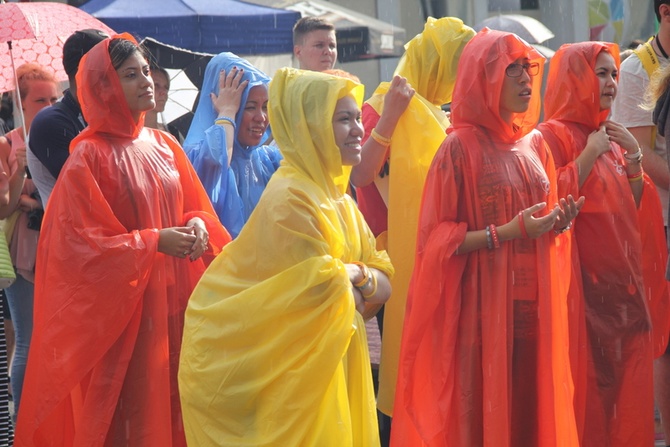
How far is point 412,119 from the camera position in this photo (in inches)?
243

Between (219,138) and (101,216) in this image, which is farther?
Answer: (219,138)

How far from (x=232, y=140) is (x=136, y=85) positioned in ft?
2.72

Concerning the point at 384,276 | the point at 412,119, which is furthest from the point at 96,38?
the point at 384,276

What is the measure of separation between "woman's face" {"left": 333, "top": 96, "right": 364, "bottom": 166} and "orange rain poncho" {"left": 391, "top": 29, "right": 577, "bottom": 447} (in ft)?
1.60

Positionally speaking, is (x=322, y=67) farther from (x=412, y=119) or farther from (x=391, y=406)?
(x=391, y=406)

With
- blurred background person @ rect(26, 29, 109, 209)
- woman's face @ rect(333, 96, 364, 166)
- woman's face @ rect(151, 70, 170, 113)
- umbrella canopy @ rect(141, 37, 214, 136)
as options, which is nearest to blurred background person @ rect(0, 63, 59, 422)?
blurred background person @ rect(26, 29, 109, 209)

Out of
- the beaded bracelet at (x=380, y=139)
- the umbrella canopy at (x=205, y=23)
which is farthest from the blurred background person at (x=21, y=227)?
the umbrella canopy at (x=205, y=23)

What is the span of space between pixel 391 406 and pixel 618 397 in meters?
1.11

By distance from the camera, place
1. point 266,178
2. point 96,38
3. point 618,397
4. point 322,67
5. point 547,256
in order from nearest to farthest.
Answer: point 547,256 → point 618,397 → point 96,38 → point 266,178 → point 322,67

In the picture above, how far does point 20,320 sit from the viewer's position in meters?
6.84

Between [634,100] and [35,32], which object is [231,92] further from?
[634,100]

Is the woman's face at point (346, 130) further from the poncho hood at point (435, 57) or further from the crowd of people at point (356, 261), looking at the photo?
the poncho hood at point (435, 57)

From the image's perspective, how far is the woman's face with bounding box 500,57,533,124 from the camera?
17.7 ft

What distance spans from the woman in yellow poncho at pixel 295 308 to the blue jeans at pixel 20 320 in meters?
2.16
